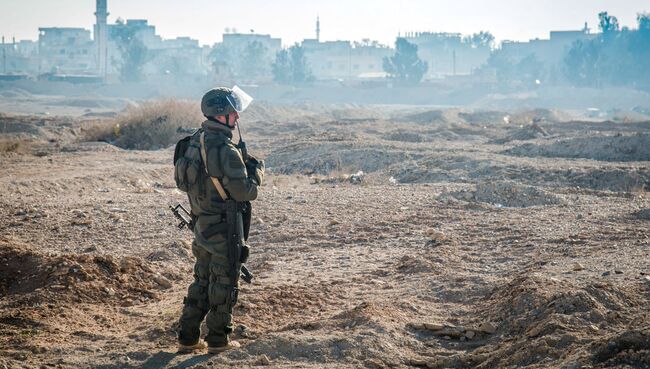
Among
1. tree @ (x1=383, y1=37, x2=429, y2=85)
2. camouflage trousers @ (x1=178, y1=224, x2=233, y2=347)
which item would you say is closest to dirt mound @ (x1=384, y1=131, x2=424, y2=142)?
camouflage trousers @ (x1=178, y1=224, x2=233, y2=347)

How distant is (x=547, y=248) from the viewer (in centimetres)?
987

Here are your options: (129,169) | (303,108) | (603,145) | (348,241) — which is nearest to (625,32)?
(303,108)

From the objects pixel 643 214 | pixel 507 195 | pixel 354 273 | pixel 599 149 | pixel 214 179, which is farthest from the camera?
pixel 599 149

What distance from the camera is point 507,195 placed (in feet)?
45.1

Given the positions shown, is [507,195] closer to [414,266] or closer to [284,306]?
[414,266]

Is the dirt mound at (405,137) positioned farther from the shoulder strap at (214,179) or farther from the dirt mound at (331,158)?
the shoulder strap at (214,179)

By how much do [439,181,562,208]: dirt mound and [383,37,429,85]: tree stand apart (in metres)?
72.6

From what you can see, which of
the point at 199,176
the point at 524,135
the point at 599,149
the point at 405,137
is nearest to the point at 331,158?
the point at 599,149

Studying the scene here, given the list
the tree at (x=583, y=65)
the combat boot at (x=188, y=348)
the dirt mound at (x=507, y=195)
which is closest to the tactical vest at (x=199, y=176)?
the combat boot at (x=188, y=348)

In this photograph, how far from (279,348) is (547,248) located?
177 inches

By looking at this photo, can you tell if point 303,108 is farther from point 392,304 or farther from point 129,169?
point 392,304

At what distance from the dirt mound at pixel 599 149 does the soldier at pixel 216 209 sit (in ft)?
58.8

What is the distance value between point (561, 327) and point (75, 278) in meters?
4.00

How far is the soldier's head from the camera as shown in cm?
599
